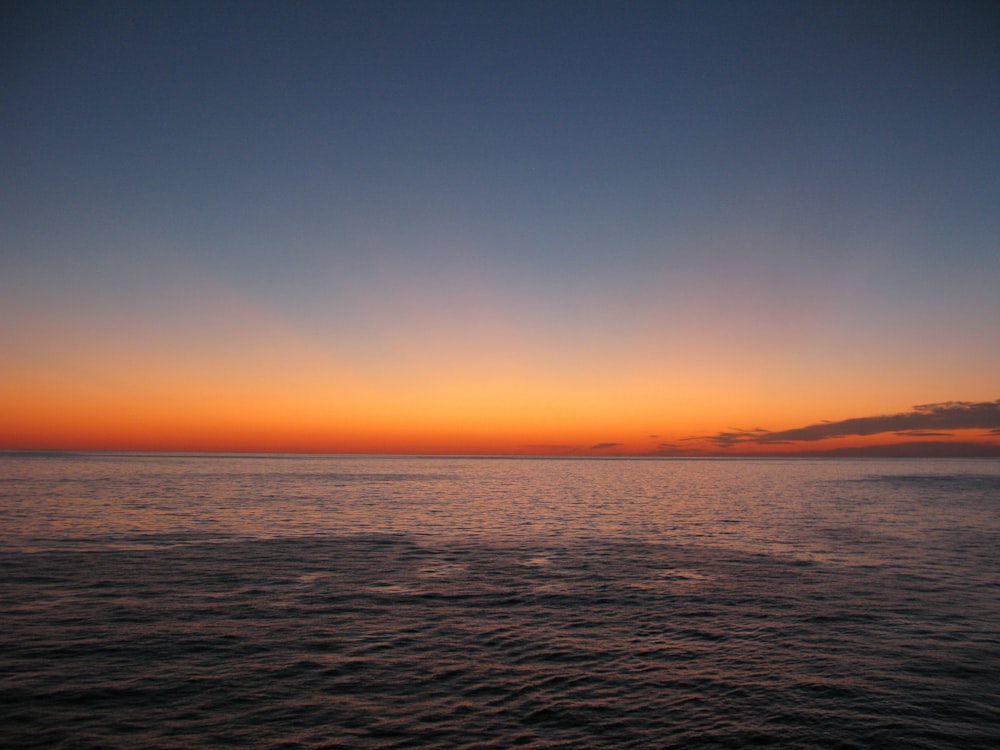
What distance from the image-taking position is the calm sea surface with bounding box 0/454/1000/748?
53.7 ft

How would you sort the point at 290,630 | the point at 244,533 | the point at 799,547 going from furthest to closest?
1. the point at 244,533
2. the point at 799,547
3. the point at 290,630

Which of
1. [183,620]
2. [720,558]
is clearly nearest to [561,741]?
[183,620]

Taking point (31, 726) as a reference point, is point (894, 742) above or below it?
below

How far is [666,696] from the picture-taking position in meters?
18.4

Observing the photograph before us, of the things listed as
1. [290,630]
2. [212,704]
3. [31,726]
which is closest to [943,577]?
[290,630]

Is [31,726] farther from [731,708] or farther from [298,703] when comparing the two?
[731,708]

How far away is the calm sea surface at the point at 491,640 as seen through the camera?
644 inches

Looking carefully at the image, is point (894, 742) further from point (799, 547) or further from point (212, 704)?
point (799, 547)

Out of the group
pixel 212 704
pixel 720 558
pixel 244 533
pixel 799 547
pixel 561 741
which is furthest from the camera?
pixel 244 533

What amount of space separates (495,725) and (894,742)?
387 inches

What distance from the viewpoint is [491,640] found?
23.3 metres

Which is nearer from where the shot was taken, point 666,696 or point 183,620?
point 666,696

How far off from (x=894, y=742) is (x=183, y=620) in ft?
78.3

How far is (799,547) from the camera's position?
4672 centimetres
